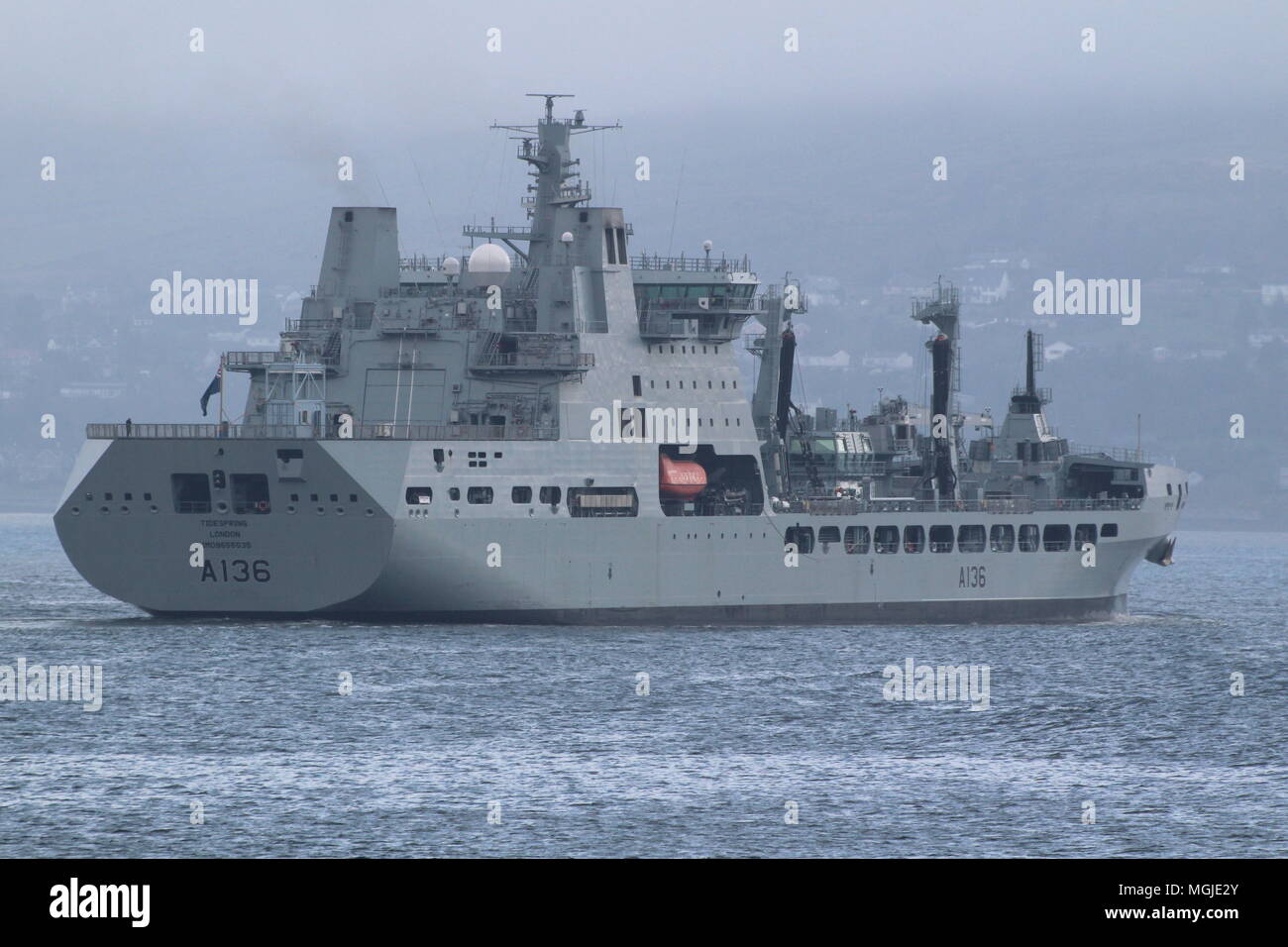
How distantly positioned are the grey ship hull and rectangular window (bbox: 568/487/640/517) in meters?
0.30

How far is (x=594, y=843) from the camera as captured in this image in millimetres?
29109

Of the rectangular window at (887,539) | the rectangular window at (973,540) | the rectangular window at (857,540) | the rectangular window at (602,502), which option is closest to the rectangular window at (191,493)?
the rectangular window at (602,502)

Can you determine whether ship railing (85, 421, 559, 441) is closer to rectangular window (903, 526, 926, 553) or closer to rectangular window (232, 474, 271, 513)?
rectangular window (232, 474, 271, 513)

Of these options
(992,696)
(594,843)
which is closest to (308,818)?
(594,843)

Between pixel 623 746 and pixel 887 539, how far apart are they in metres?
24.6

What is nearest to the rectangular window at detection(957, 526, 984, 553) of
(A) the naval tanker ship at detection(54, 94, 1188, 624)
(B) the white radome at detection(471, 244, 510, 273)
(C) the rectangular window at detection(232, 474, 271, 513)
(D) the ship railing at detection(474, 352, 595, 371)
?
(A) the naval tanker ship at detection(54, 94, 1188, 624)

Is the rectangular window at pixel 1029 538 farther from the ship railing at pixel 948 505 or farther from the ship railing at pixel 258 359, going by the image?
the ship railing at pixel 258 359

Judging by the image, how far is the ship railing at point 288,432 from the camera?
165 feet

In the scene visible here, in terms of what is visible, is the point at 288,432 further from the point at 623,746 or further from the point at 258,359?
the point at 623,746

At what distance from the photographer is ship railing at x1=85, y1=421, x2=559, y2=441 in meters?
50.4

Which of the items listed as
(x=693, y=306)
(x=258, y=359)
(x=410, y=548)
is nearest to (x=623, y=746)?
(x=410, y=548)

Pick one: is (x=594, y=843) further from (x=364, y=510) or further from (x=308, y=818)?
(x=364, y=510)

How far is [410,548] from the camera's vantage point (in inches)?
1989

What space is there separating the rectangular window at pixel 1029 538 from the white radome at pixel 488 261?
1804cm
